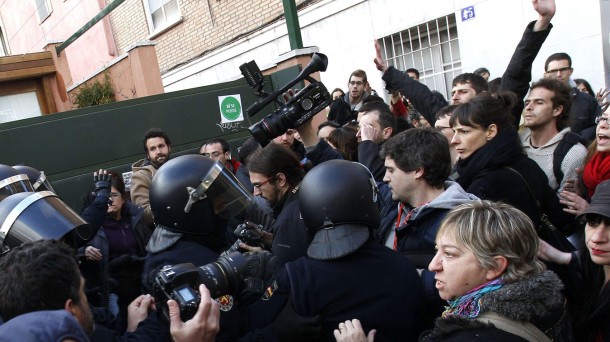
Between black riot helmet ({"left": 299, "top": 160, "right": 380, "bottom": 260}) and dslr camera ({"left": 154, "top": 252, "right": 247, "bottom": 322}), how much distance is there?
292 mm

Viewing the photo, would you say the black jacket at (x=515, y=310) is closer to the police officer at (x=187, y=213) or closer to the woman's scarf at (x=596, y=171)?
the police officer at (x=187, y=213)

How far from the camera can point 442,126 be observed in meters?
3.30

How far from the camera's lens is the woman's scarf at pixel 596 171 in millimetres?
2475

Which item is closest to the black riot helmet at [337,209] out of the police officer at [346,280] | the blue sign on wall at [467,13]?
the police officer at [346,280]

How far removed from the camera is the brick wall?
10766 mm

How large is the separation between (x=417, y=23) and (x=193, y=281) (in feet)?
23.5

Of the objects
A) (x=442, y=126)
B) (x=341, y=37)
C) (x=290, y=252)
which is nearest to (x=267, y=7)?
(x=341, y=37)

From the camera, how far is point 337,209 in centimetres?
184

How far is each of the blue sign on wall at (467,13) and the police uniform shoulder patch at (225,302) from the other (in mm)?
6517

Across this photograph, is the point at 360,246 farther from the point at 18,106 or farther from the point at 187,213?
the point at 18,106

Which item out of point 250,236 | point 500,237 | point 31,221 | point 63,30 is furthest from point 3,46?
point 500,237

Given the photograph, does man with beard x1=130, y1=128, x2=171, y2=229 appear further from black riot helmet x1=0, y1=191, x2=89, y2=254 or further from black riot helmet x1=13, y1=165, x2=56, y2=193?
black riot helmet x1=0, y1=191, x2=89, y2=254

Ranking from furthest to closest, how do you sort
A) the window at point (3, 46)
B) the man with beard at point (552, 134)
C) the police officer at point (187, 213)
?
1. the window at point (3, 46)
2. the man with beard at point (552, 134)
3. the police officer at point (187, 213)

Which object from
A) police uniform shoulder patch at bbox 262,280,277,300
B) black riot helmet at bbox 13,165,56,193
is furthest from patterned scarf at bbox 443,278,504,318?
black riot helmet at bbox 13,165,56,193
